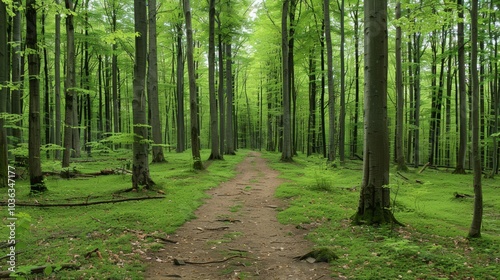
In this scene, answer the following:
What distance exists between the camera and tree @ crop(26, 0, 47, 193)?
23.1ft

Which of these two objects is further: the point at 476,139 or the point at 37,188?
the point at 37,188

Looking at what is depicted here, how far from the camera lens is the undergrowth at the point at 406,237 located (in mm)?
3922

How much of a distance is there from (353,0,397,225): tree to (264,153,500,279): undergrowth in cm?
29

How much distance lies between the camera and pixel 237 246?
521cm

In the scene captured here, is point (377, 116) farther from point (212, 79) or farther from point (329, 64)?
point (212, 79)

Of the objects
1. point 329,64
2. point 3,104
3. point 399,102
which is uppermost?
point 329,64

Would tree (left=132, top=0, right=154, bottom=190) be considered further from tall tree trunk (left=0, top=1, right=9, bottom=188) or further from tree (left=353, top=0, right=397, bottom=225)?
tree (left=353, top=0, right=397, bottom=225)

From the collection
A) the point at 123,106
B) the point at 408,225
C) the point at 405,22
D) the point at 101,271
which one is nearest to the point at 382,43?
the point at 405,22

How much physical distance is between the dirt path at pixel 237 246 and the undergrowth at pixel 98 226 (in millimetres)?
332

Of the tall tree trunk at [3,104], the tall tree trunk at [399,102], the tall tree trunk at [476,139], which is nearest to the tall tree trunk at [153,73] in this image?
the tall tree trunk at [3,104]

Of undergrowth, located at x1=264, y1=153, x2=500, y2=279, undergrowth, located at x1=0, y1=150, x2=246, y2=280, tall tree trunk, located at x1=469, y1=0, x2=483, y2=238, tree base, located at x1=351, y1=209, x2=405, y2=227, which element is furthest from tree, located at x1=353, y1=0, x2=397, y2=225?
undergrowth, located at x1=0, y1=150, x2=246, y2=280

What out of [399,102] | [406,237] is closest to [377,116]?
[406,237]

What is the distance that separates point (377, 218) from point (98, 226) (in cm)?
522

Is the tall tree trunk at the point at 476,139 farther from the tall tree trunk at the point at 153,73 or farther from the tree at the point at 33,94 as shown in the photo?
the tall tree trunk at the point at 153,73
